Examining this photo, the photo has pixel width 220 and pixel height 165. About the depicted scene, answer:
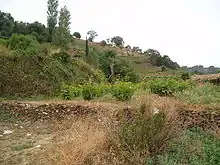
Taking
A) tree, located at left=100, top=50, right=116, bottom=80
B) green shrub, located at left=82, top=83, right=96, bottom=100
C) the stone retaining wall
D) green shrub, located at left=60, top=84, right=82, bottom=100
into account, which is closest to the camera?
the stone retaining wall

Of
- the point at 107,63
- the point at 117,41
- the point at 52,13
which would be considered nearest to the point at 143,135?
the point at 107,63

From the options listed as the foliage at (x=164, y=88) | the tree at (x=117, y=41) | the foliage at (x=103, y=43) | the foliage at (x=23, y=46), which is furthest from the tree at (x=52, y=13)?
the foliage at (x=164, y=88)

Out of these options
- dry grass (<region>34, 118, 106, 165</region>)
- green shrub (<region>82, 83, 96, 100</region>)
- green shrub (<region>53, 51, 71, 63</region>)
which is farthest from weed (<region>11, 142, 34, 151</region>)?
green shrub (<region>53, 51, 71, 63</region>)

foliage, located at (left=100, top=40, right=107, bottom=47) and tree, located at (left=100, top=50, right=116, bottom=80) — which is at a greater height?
foliage, located at (left=100, top=40, right=107, bottom=47)

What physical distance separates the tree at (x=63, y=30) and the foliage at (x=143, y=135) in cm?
2803

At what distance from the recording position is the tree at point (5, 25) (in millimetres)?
33906

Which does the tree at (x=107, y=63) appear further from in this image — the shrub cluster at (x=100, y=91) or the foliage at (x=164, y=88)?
the foliage at (x=164, y=88)

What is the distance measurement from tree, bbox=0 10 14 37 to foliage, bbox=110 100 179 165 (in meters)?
30.2

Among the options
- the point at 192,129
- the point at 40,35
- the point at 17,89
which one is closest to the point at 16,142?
the point at 192,129

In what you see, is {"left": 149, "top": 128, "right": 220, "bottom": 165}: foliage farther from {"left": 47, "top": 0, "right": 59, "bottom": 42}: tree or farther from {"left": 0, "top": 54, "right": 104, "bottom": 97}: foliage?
{"left": 47, "top": 0, "right": 59, "bottom": 42}: tree

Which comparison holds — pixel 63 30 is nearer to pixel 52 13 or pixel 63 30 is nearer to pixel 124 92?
pixel 52 13

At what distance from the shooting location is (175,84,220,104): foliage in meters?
8.56

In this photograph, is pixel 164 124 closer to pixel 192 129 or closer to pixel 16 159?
pixel 192 129

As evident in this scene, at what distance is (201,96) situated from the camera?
29.4 ft
